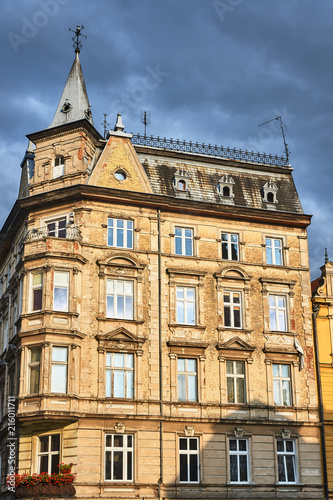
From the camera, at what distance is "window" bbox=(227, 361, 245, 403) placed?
128ft

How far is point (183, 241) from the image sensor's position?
4119cm

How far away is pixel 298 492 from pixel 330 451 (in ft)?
10.0

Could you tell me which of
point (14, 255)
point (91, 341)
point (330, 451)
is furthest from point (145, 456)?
point (14, 255)

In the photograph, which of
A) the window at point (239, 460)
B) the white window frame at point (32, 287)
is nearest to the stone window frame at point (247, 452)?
the window at point (239, 460)

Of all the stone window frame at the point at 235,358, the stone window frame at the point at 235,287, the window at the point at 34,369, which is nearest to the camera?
the window at the point at 34,369

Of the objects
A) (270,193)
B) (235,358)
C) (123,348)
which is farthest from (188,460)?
(270,193)

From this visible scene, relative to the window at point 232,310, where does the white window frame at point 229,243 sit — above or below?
above

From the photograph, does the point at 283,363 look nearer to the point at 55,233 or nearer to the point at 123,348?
the point at 123,348

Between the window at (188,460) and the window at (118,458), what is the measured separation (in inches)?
105

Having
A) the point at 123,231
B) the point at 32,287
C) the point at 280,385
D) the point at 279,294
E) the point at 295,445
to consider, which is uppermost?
the point at 123,231

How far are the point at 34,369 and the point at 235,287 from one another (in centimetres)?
1197

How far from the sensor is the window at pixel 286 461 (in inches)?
1517

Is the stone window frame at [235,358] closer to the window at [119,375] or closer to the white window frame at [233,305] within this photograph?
the white window frame at [233,305]

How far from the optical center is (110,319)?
1495 inches
